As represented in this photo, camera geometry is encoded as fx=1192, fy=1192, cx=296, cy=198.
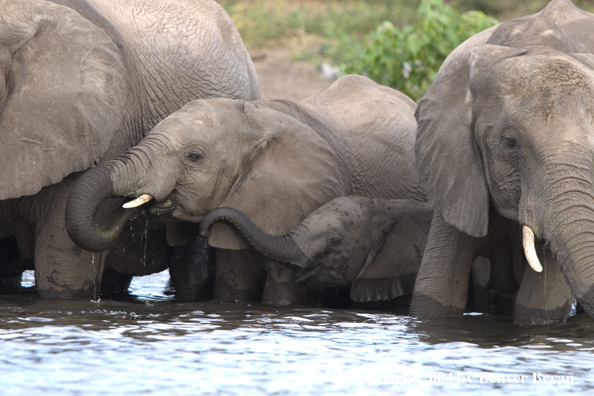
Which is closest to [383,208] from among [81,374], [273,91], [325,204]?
[325,204]

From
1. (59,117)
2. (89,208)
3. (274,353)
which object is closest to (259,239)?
(89,208)

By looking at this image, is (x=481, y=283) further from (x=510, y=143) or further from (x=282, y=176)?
(x=510, y=143)

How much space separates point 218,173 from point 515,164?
1.66 metres

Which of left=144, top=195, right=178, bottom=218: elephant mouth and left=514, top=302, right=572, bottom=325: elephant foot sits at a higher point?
left=144, top=195, right=178, bottom=218: elephant mouth

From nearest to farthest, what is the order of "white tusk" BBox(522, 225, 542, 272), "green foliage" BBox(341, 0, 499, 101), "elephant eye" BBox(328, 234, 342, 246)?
"white tusk" BBox(522, 225, 542, 272), "elephant eye" BBox(328, 234, 342, 246), "green foliage" BBox(341, 0, 499, 101)

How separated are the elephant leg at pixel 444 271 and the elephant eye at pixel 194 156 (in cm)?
119

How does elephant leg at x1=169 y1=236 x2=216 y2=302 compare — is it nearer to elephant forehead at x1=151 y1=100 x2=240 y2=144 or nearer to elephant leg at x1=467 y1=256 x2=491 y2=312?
elephant forehead at x1=151 y1=100 x2=240 y2=144

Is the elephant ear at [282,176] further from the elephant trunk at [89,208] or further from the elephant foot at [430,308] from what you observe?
the elephant foot at [430,308]

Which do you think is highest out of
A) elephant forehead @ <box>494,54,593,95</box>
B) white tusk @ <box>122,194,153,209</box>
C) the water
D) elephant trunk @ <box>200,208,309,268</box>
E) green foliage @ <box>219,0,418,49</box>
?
green foliage @ <box>219,0,418,49</box>

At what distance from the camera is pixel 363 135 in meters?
6.79

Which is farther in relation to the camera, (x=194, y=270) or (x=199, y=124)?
(x=194, y=270)

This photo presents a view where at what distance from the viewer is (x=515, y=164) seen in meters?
4.76

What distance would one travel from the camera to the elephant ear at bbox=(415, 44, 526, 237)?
5.00 m

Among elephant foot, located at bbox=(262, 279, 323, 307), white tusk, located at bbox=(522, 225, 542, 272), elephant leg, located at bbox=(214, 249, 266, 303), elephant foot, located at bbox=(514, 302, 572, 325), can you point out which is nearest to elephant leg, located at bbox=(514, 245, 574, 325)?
elephant foot, located at bbox=(514, 302, 572, 325)
